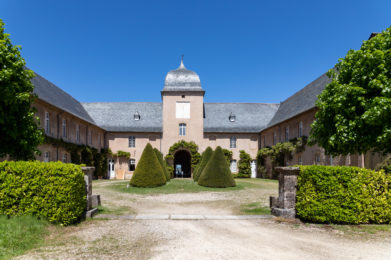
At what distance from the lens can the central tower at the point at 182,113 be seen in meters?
32.4

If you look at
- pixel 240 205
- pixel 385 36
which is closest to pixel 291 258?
pixel 240 205

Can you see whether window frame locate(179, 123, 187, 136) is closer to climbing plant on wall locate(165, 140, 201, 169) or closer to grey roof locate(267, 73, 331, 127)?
climbing plant on wall locate(165, 140, 201, 169)

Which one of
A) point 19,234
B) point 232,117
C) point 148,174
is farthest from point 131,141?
point 19,234

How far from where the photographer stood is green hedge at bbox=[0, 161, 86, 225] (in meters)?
6.89

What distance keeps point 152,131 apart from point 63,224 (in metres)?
25.9

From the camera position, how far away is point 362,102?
11297 millimetres

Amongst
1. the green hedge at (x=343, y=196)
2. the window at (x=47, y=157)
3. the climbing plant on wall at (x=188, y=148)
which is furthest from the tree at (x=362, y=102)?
the climbing plant on wall at (x=188, y=148)

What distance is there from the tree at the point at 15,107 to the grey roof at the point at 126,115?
22.8 metres

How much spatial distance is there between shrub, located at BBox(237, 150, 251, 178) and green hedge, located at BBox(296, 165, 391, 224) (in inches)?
963

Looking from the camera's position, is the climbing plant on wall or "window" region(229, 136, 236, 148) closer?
the climbing plant on wall

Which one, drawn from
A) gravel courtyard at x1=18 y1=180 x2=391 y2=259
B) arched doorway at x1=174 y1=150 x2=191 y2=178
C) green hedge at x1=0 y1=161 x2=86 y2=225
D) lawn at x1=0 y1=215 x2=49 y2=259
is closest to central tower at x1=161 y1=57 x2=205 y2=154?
arched doorway at x1=174 y1=150 x2=191 y2=178

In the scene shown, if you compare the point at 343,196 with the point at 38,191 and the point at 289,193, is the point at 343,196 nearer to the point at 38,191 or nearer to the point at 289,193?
the point at 289,193

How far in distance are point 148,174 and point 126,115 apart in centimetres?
1813

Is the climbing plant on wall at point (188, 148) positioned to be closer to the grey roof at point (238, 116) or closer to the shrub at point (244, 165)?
the grey roof at point (238, 116)
